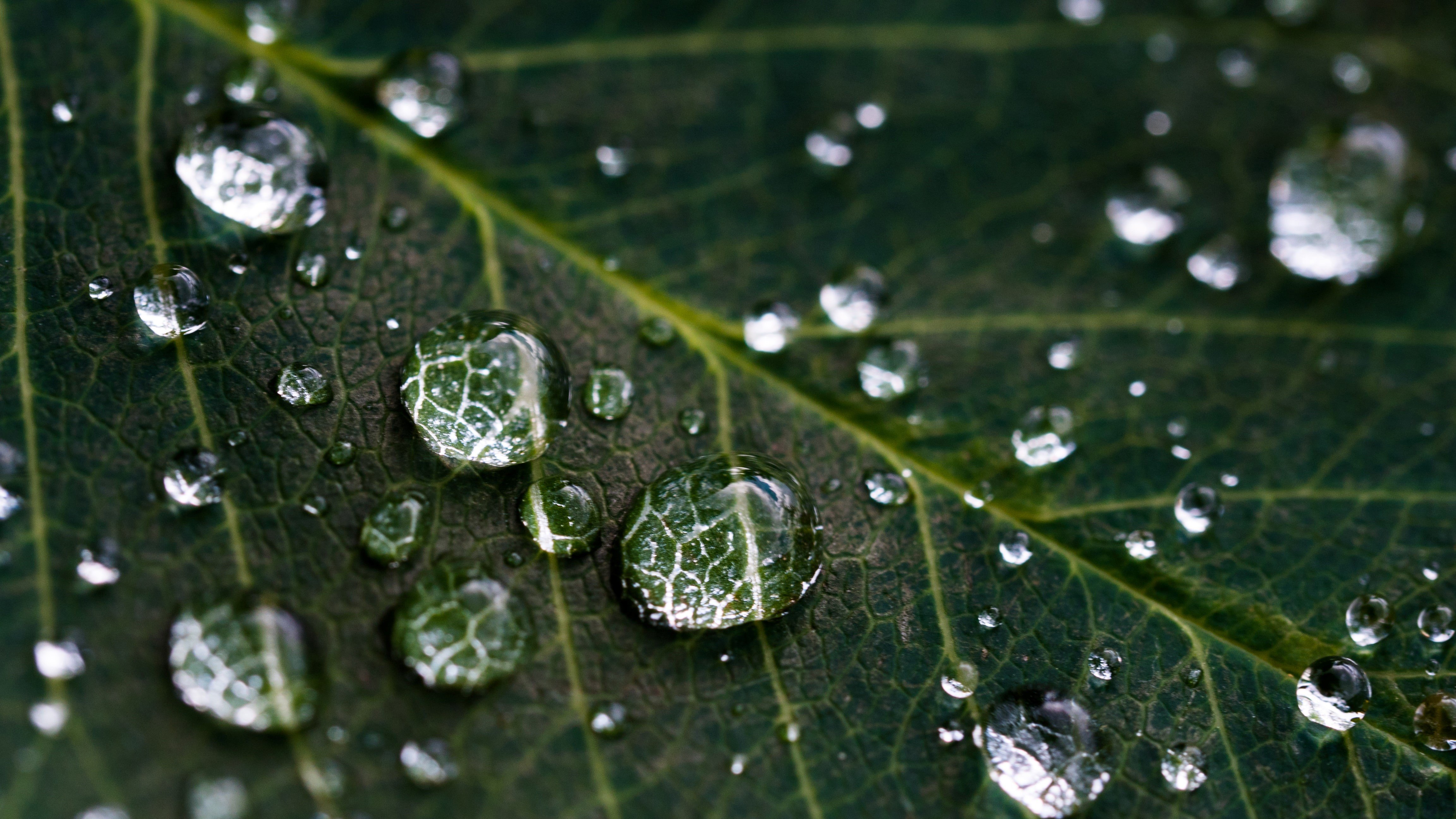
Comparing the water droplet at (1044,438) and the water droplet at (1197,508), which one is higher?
the water droplet at (1044,438)

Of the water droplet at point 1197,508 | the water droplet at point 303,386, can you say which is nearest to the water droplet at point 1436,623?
the water droplet at point 1197,508

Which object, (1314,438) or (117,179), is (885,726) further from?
(117,179)

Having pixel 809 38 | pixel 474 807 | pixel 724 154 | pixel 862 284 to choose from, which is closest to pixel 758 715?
pixel 474 807

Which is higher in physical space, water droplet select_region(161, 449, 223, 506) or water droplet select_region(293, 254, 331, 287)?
water droplet select_region(293, 254, 331, 287)

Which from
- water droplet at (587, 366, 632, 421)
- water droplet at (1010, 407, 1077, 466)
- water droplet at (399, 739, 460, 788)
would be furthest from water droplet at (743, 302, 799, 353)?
water droplet at (399, 739, 460, 788)

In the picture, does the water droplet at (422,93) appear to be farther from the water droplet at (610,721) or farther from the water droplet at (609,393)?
the water droplet at (610,721)

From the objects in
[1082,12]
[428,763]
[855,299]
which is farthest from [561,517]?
[1082,12]

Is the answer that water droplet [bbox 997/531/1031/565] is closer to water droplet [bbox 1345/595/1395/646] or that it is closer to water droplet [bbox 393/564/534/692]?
water droplet [bbox 1345/595/1395/646]
